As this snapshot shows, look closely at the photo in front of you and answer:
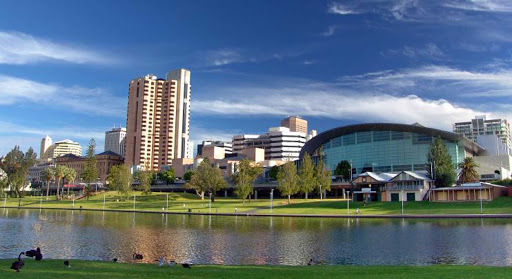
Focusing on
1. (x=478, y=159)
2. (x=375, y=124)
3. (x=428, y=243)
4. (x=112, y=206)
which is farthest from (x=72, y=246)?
(x=478, y=159)

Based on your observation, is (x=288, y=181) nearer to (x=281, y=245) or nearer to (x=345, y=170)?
(x=345, y=170)

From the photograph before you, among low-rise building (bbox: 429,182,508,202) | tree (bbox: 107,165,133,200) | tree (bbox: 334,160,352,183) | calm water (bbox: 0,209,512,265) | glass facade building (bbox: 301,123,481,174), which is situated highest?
glass facade building (bbox: 301,123,481,174)

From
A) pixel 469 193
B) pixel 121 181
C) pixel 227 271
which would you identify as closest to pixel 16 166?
pixel 121 181

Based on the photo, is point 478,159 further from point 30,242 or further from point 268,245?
point 30,242

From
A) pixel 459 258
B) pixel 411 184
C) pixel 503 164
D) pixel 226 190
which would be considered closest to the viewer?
pixel 459 258

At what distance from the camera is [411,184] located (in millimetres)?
108562

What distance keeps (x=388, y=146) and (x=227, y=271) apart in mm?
136106

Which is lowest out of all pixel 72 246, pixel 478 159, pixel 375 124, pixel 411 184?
pixel 72 246

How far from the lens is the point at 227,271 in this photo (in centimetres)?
2523

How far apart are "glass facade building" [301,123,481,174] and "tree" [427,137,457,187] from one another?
24104 mm

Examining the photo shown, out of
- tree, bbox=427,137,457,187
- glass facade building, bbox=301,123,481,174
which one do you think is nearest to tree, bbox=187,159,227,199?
glass facade building, bbox=301,123,481,174

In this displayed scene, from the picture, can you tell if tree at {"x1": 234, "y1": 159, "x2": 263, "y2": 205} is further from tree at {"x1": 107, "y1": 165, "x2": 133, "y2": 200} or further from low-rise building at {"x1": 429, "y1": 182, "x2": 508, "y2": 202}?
low-rise building at {"x1": 429, "y1": 182, "x2": 508, "y2": 202}

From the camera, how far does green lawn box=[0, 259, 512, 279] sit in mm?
22547

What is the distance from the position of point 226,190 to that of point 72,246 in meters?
132
